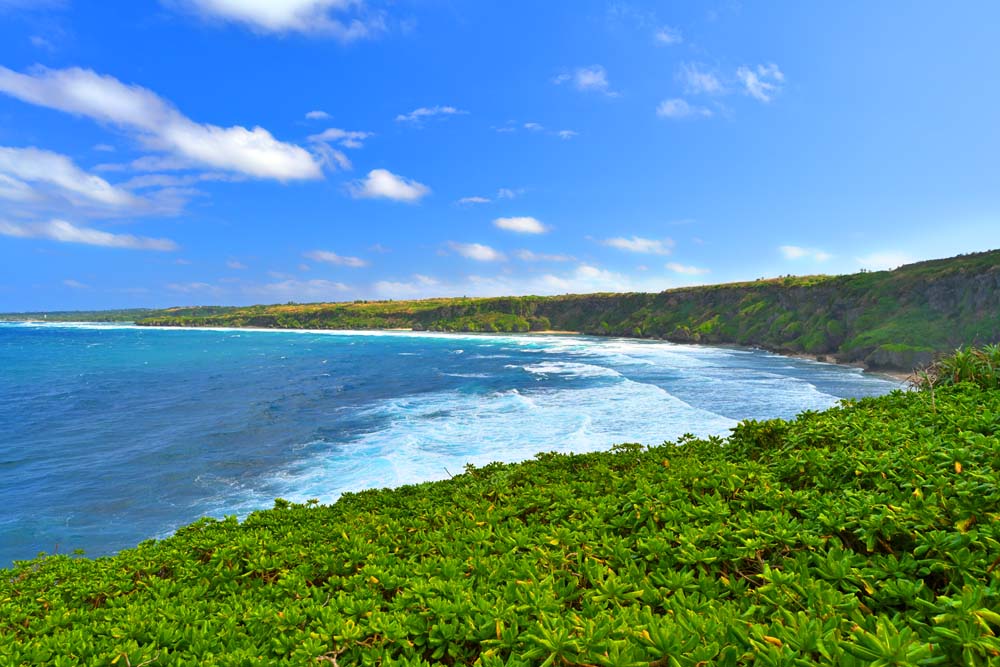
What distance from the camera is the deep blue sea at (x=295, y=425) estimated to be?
1784cm

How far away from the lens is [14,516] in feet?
55.9

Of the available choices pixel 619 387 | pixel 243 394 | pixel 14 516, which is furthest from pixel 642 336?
pixel 14 516

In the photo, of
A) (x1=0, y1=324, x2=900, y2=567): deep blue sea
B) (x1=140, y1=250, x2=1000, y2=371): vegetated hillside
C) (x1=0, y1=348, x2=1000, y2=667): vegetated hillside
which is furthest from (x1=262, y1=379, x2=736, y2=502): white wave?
(x1=140, y1=250, x2=1000, y2=371): vegetated hillside

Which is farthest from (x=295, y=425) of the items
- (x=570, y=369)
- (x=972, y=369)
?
(x=570, y=369)

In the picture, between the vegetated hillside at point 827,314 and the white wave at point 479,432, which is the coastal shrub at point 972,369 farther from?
the vegetated hillside at point 827,314

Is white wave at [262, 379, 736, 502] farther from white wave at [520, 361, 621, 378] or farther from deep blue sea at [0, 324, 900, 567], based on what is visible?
white wave at [520, 361, 621, 378]

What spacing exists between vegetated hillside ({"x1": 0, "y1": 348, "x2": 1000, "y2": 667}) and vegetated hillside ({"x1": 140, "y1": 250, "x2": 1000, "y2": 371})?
55665mm

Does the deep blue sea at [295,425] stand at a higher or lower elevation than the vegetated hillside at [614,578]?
lower

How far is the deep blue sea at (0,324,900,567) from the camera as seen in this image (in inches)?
703

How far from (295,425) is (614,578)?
29.4 meters

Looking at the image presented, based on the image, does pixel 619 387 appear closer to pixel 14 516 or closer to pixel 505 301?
pixel 14 516

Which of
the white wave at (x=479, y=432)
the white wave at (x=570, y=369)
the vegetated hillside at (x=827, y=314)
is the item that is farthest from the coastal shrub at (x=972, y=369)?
the vegetated hillside at (x=827, y=314)

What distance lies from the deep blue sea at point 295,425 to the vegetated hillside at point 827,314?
1061 centimetres

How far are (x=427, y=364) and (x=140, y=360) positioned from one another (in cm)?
4264
